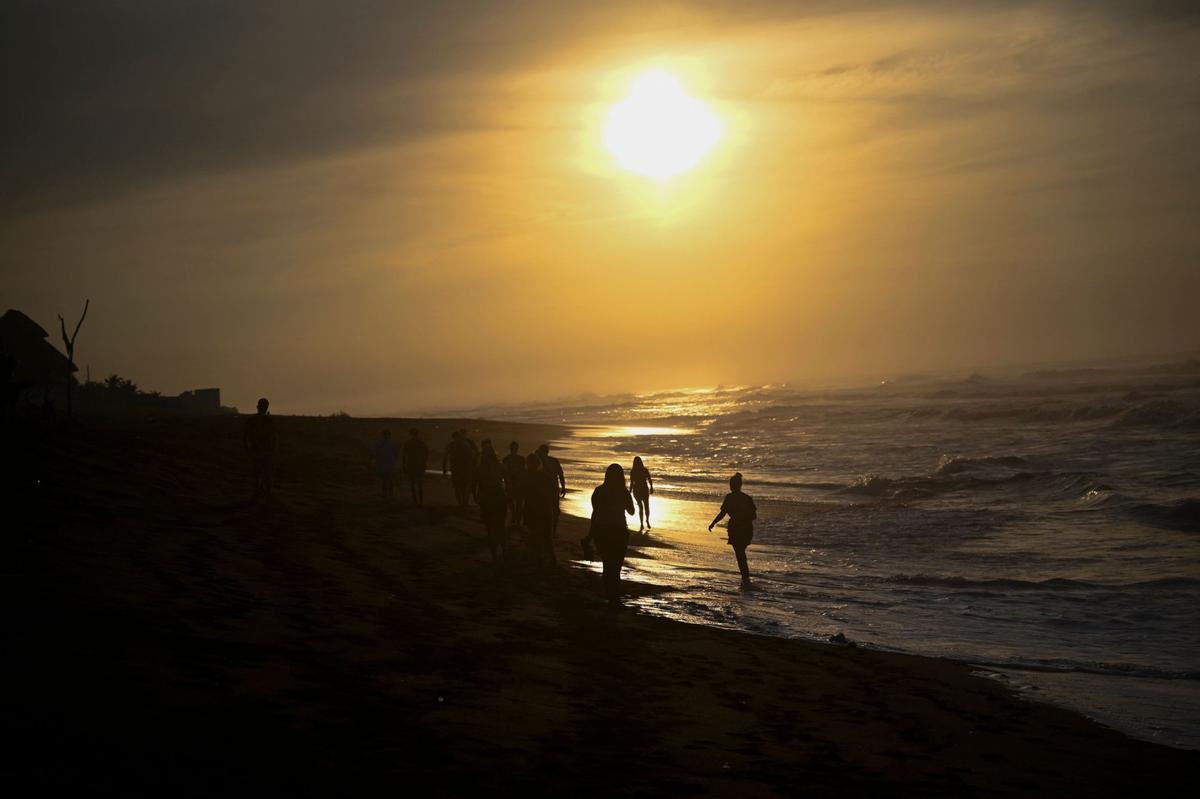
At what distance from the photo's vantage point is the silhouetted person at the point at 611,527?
12.4 metres

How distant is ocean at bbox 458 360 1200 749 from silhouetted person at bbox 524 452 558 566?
1.76 metres

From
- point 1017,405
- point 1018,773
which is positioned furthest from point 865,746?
point 1017,405

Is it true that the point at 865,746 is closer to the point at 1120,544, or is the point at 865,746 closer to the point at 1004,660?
the point at 1004,660

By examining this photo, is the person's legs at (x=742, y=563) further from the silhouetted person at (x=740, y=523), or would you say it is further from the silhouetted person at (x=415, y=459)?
the silhouetted person at (x=415, y=459)

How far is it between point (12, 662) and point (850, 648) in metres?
8.09

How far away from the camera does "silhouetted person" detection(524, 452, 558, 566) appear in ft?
44.8

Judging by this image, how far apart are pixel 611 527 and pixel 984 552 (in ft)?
29.9

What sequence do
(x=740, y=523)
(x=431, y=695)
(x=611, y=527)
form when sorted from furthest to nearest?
(x=740, y=523)
(x=611, y=527)
(x=431, y=695)

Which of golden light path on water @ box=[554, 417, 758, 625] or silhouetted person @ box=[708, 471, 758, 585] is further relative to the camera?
silhouetted person @ box=[708, 471, 758, 585]

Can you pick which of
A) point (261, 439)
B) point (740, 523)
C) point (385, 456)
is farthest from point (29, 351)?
point (740, 523)

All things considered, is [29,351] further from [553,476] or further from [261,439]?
[553,476]

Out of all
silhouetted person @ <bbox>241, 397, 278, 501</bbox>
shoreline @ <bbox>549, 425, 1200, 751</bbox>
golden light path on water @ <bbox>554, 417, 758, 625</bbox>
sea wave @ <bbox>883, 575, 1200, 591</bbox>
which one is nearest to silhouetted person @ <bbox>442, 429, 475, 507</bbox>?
silhouetted person @ <bbox>241, 397, 278, 501</bbox>

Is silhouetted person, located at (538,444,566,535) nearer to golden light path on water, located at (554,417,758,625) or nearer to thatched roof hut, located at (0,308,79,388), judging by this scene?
golden light path on water, located at (554,417,758,625)

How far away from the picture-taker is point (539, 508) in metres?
13.7
